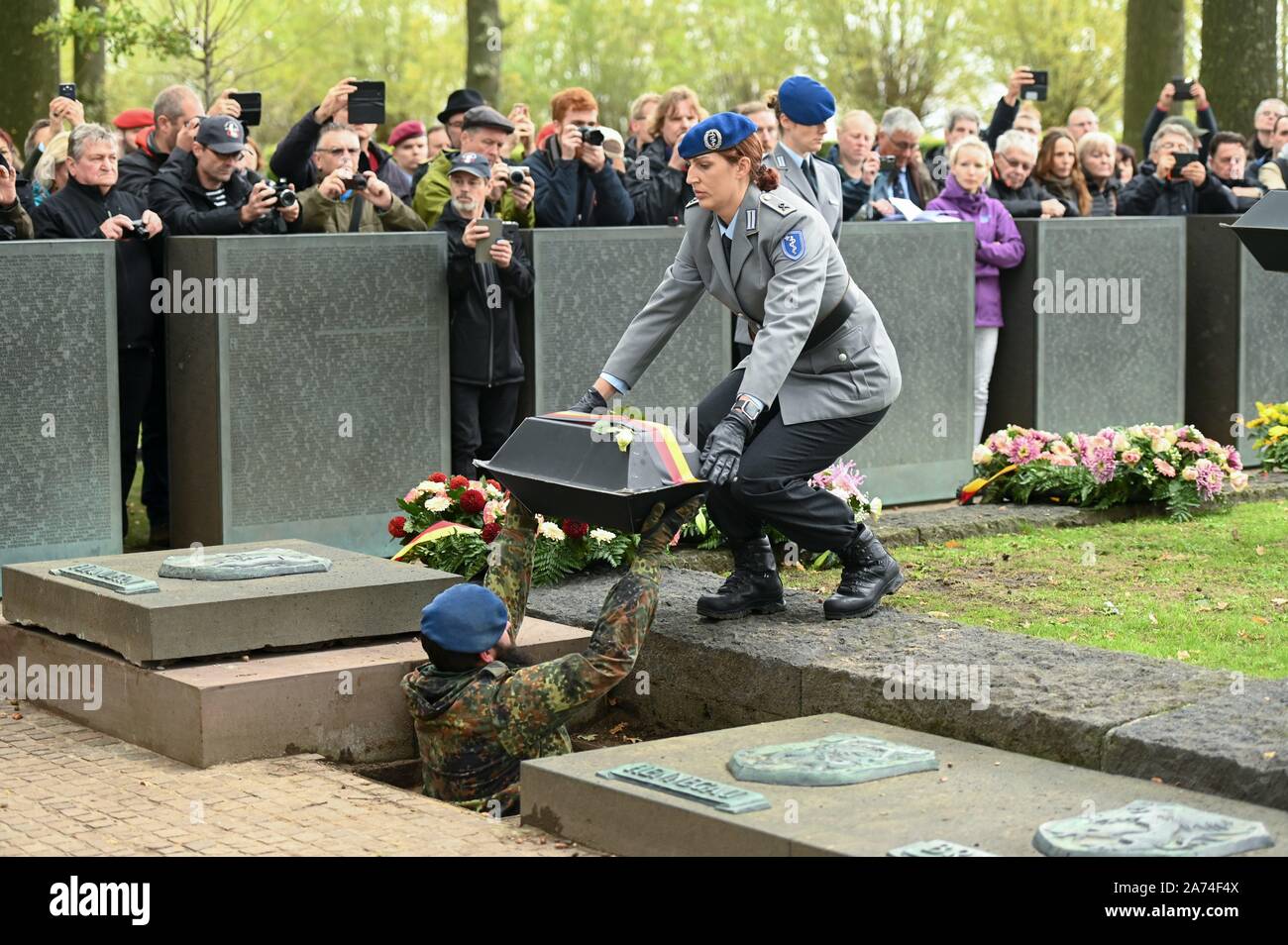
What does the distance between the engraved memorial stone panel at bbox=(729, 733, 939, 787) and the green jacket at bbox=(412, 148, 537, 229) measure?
16.6ft

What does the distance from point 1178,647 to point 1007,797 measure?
7.28ft

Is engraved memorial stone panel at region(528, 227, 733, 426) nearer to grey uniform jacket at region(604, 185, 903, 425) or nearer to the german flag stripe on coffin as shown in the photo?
grey uniform jacket at region(604, 185, 903, 425)

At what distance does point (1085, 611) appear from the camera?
7.81 m

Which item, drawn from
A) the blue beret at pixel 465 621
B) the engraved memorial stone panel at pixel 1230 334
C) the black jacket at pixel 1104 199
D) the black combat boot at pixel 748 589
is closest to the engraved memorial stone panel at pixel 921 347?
the black jacket at pixel 1104 199

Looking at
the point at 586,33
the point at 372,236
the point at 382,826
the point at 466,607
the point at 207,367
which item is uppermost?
the point at 586,33

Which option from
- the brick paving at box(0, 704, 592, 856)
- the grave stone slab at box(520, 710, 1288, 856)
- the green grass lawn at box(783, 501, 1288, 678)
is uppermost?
the green grass lawn at box(783, 501, 1288, 678)

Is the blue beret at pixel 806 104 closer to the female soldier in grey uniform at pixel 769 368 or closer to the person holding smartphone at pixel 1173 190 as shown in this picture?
the female soldier in grey uniform at pixel 769 368

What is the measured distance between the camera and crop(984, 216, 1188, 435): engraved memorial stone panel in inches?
455

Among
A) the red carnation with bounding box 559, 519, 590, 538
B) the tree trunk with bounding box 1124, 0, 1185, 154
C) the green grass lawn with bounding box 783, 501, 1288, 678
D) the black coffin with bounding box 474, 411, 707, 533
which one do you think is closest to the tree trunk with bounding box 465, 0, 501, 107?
the tree trunk with bounding box 1124, 0, 1185, 154

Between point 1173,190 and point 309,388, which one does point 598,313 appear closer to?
point 309,388

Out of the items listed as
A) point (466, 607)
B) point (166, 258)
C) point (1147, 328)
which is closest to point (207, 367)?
point (166, 258)

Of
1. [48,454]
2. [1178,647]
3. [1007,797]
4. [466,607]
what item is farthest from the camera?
[48,454]

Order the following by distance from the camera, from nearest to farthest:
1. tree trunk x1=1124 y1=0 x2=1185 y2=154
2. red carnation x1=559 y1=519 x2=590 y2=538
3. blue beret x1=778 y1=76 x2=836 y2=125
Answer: red carnation x1=559 y1=519 x2=590 y2=538 → blue beret x1=778 y1=76 x2=836 y2=125 → tree trunk x1=1124 y1=0 x2=1185 y2=154

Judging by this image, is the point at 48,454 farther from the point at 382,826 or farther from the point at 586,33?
the point at 586,33
